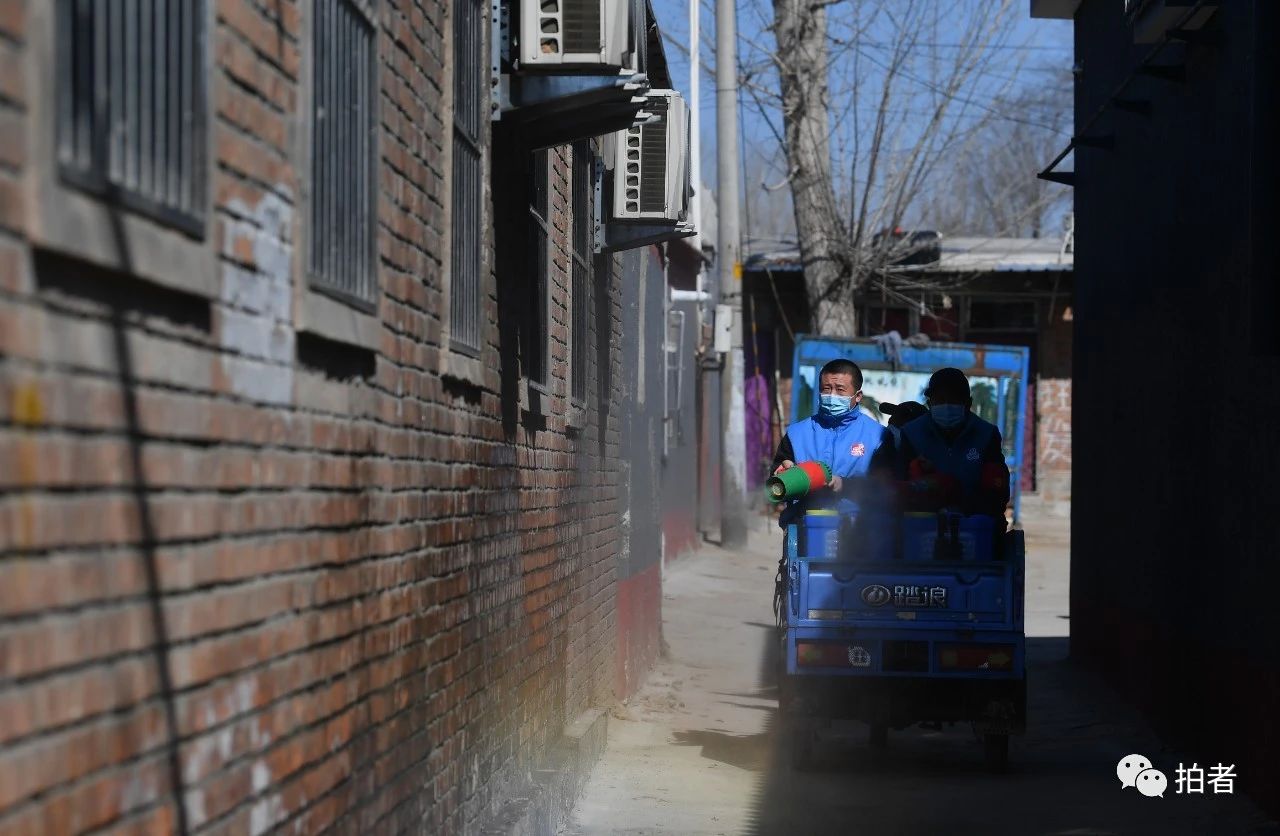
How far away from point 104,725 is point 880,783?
7560mm

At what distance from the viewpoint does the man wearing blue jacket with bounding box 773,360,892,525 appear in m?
9.83

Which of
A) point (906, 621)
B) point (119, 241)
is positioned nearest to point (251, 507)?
point (119, 241)

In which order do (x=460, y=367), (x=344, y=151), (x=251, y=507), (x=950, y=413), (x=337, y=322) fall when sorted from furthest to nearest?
1. (x=950, y=413)
2. (x=460, y=367)
3. (x=344, y=151)
4. (x=337, y=322)
5. (x=251, y=507)

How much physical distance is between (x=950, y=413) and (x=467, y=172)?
4410 millimetres

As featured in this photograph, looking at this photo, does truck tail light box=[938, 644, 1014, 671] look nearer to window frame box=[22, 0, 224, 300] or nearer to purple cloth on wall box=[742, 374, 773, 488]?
window frame box=[22, 0, 224, 300]

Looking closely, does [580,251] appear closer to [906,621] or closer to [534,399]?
[534,399]

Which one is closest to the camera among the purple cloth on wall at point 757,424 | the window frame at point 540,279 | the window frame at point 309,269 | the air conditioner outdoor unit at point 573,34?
the window frame at point 309,269

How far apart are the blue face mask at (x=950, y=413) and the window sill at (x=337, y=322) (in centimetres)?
574

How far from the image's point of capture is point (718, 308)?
2502 centimetres

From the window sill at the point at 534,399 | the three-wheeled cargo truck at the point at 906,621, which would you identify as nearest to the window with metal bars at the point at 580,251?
the window sill at the point at 534,399

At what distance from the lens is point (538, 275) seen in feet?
26.8

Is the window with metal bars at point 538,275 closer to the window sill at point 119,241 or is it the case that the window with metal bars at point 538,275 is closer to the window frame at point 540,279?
the window frame at point 540,279

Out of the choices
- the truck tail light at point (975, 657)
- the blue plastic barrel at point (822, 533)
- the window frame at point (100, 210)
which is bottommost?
the truck tail light at point (975, 657)

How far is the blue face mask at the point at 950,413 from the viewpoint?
9.80 m
